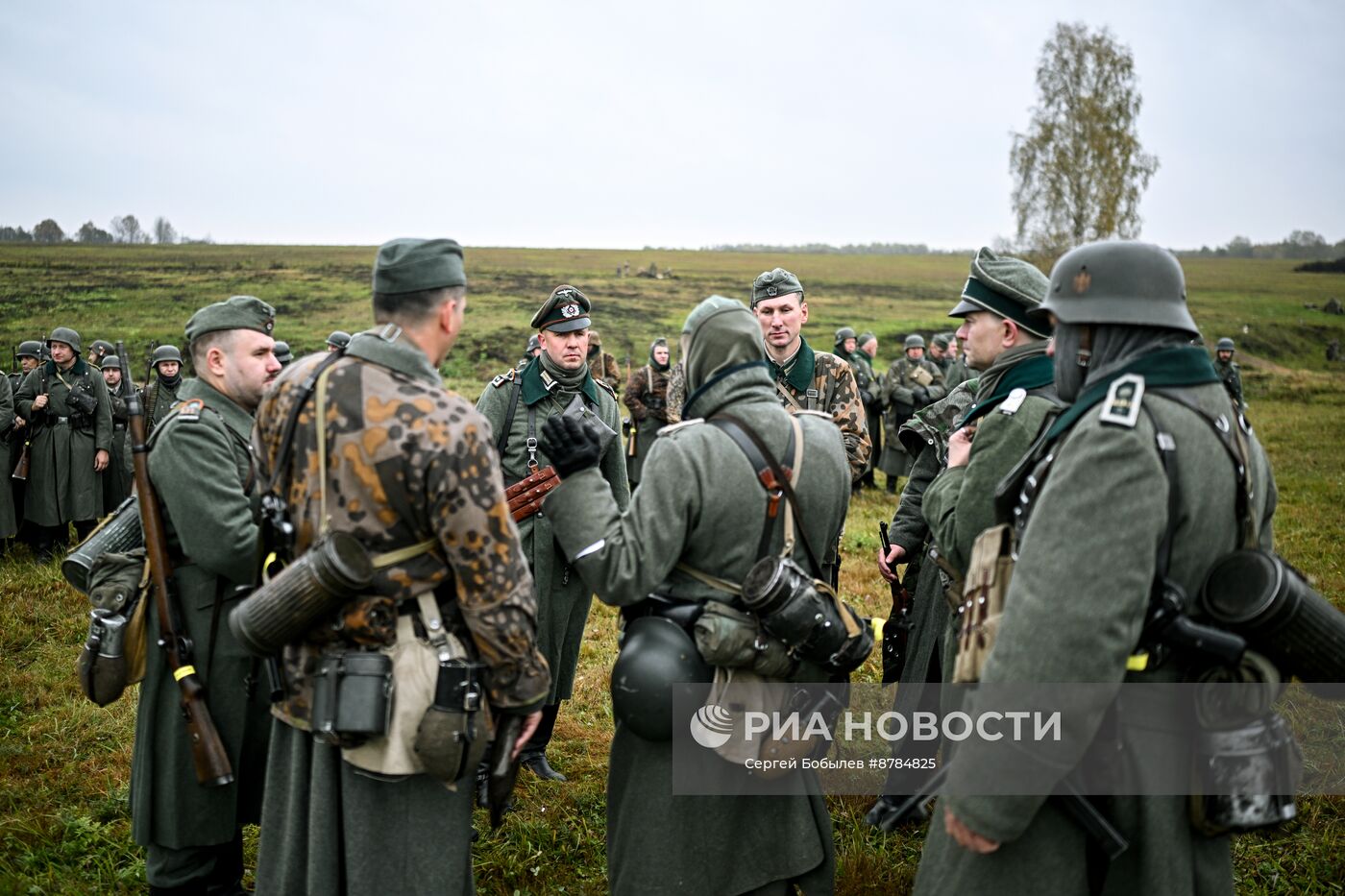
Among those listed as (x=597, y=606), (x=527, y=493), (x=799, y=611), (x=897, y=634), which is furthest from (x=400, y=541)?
(x=597, y=606)

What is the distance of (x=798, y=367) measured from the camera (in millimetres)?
5523

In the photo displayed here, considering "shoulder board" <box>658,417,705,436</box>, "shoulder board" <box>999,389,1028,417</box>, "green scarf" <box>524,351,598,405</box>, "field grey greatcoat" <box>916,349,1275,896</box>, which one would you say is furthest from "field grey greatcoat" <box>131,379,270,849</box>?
"shoulder board" <box>999,389,1028,417</box>

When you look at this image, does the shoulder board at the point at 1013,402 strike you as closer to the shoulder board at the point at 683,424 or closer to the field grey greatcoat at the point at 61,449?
A: the shoulder board at the point at 683,424

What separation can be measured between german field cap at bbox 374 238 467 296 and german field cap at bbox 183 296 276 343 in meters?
1.14

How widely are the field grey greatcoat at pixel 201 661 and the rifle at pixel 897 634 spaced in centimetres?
284

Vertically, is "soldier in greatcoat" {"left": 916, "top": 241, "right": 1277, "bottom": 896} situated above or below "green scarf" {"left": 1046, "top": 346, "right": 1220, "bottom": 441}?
below

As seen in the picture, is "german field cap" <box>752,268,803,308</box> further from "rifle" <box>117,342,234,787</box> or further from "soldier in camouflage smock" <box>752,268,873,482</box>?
"rifle" <box>117,342,234,787</box>

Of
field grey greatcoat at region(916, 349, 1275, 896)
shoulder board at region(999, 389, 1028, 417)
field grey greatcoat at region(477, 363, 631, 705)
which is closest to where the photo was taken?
field grey greatcoat at region(916, 349, 1275, 896)

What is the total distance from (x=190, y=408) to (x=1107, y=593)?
10.4 feet

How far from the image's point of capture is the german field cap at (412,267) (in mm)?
2691

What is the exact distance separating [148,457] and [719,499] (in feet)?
7.04

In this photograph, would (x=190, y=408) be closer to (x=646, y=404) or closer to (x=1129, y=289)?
(x=1129, y=289)

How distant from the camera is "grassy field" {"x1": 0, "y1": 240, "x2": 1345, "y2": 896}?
430 cm

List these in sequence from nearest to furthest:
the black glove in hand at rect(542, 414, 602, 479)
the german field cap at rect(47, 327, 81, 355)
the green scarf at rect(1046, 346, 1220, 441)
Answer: the green scarf at rect(1046, 346, 1220, 441) → the black glove in hand at rect(542, 414, 602, 479) → the german field cap at rect(47, 327, 81, 355)
